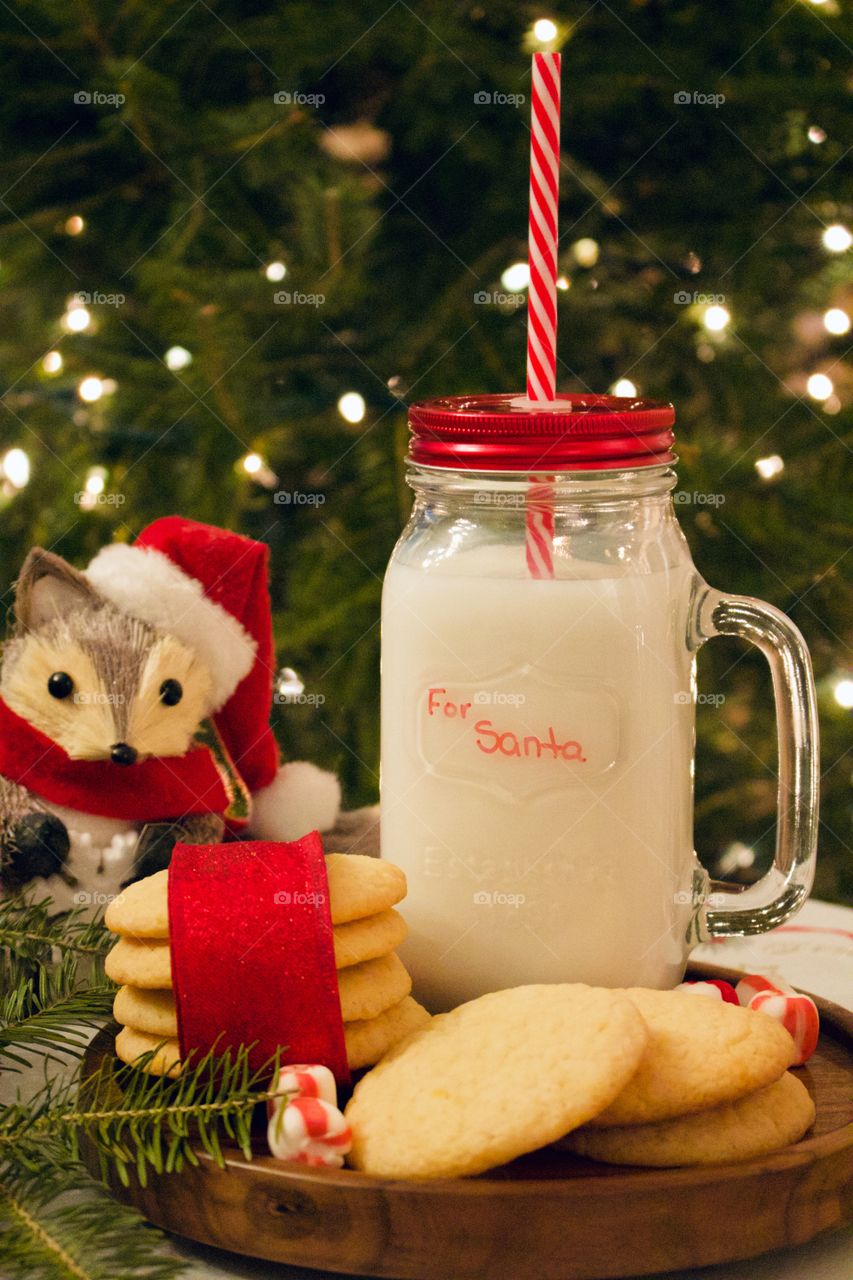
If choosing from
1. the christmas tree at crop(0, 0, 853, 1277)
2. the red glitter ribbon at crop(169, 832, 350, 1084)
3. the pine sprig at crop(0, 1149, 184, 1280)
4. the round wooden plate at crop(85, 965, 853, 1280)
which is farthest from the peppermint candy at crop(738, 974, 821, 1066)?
the christmas tree at crop(0, 0, 853, 1277)

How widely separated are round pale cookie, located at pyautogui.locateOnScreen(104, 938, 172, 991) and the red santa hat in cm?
32

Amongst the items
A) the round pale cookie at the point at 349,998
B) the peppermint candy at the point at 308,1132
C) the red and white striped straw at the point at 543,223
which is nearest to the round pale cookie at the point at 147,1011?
the round pale cookie at the point at 349,998

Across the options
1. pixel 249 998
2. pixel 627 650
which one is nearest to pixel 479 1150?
pixel 249 998

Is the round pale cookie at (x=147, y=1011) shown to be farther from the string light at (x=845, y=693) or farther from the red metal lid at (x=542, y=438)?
the string light at (x=845, y=693)

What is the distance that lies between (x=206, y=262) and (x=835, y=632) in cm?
90

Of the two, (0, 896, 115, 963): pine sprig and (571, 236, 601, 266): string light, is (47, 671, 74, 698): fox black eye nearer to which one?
(0, 896, 115, 963): pine sprig

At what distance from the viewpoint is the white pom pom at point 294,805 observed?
47.0 inches

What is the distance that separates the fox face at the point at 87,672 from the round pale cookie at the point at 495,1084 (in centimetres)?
35

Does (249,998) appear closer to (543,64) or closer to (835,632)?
(543,64)

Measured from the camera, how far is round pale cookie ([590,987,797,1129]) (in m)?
0.71

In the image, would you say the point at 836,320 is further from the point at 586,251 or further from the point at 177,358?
the point at 177,358

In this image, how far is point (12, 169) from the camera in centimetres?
164

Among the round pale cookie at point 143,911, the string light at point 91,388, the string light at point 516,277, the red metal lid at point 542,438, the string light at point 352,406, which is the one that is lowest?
the round pale cookie at point 143,911

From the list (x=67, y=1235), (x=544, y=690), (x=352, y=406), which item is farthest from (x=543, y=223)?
(x=352, y=406)
